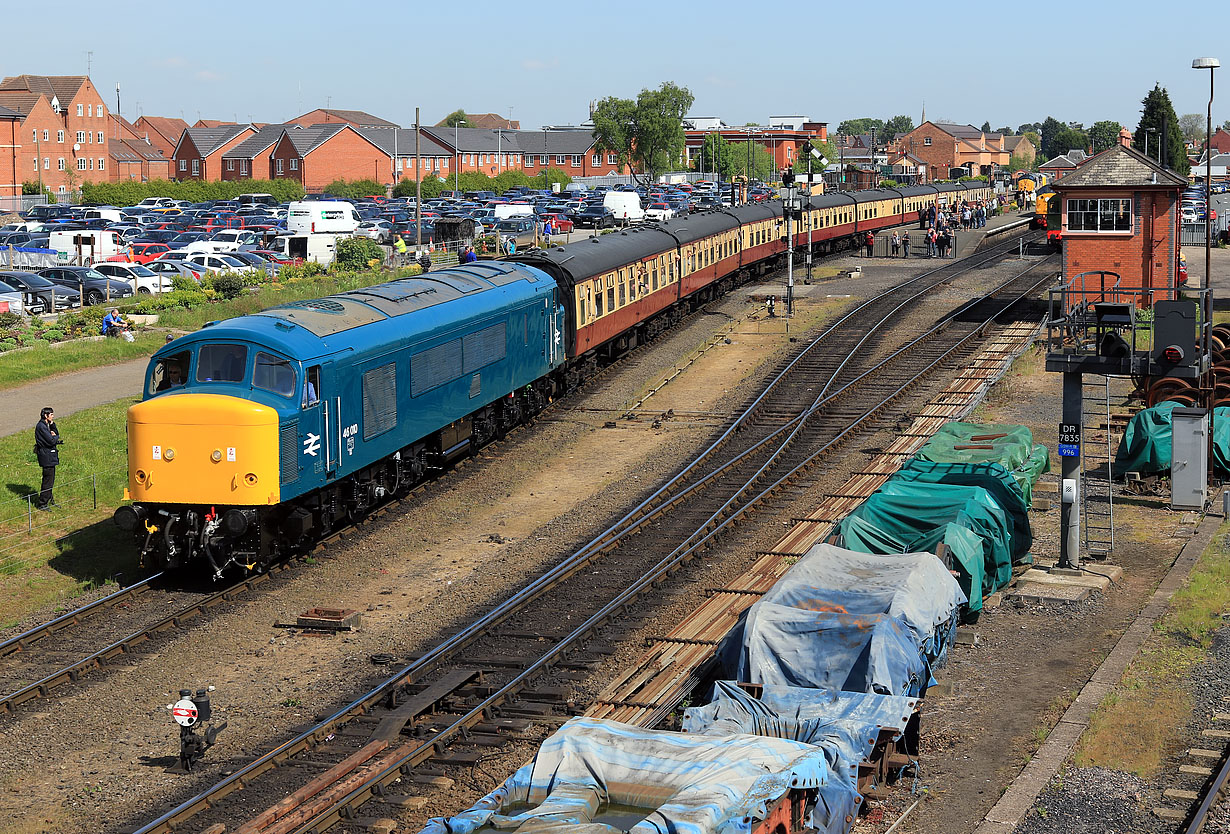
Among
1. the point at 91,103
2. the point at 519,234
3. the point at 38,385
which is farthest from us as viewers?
the point at 91,103

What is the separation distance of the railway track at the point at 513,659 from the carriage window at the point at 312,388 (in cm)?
394

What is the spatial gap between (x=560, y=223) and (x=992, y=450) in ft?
171

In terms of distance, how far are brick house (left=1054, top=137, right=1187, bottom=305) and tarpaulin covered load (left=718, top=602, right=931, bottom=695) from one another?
98.9ft

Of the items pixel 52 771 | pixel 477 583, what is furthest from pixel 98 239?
pixel 52 771

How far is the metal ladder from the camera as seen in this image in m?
21.1

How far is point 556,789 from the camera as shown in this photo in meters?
10.4

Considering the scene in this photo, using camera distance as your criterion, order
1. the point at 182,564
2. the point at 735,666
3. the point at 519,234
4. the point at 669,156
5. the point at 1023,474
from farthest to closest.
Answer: the point at 669,156 < the point at 519,234 < the point at 1023,474 < the point at 182,564 < the point at 735,666

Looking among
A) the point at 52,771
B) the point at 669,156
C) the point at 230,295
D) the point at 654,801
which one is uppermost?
the point at 669,156

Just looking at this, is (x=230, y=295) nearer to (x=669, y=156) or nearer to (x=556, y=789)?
(x=556, y=789)

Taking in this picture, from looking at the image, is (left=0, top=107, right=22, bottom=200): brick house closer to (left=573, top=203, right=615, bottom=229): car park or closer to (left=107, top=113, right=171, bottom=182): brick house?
(left=107, top=113, right=171, bottom=182): brick house

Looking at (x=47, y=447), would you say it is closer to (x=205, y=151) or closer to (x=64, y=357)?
(x=64, y=357)

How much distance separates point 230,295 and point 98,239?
1412 centimetres

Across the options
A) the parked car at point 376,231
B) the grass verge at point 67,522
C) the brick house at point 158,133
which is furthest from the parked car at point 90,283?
the brick house at point 158,133

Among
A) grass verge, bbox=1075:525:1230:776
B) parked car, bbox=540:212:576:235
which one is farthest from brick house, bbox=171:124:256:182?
grass verge, bbox=1075:525:1230:776
